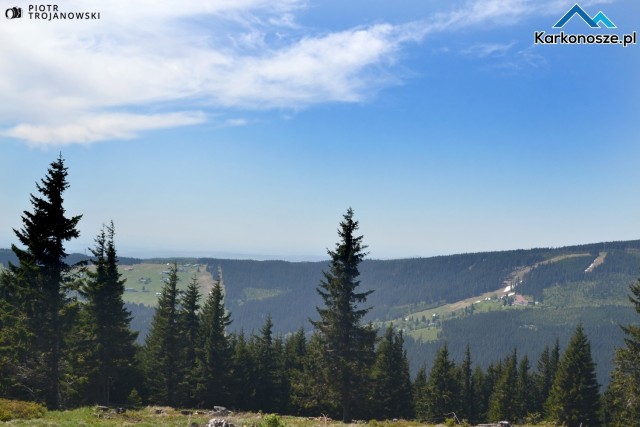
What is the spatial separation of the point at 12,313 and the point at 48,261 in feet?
33.2

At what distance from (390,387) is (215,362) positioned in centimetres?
2798

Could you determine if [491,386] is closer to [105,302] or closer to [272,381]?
[272,381]

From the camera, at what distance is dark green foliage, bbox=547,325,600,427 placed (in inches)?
2408

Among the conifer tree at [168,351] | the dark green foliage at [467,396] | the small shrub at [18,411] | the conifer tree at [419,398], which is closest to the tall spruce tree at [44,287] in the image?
the small shrub at [18,411]

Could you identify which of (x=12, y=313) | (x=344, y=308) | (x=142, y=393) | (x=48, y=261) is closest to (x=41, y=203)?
(x=48, y=261)

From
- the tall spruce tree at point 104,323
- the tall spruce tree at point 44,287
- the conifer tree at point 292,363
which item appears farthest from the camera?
the conifer tree at point 292,363

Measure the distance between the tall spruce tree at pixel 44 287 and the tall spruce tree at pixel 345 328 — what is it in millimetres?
22148

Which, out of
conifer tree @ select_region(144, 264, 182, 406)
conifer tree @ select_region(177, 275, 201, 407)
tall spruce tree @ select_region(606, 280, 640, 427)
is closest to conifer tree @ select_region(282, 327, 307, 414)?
conifer tree @ select_region(177, 275, 201, 407)

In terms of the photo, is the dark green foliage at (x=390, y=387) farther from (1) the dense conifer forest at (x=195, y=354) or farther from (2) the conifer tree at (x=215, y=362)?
(2) the conifer tree at (x=215, y=362)

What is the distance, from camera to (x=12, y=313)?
39.8 meters

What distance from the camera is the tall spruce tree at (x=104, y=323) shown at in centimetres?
4522

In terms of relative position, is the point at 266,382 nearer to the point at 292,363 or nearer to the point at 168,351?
the point at 292,363

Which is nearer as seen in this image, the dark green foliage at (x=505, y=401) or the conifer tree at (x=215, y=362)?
the conifer tree at (x=215, y=362)

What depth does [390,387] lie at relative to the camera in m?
66.0
